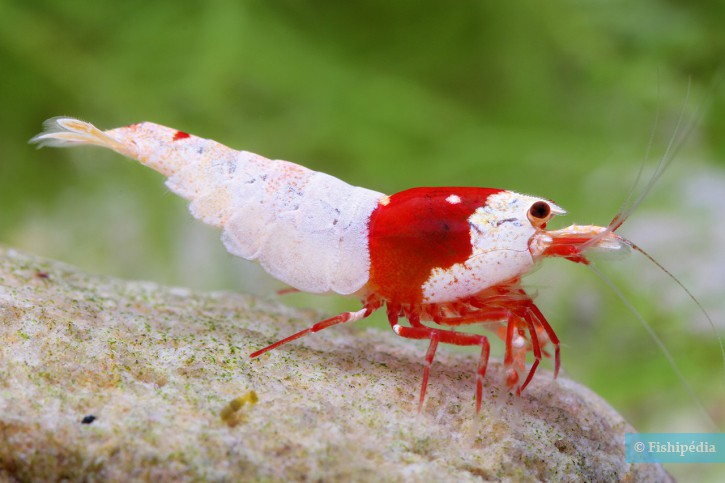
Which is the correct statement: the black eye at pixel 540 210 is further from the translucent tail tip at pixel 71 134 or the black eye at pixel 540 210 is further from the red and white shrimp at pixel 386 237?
the translucent tail tip at pixel 71 134

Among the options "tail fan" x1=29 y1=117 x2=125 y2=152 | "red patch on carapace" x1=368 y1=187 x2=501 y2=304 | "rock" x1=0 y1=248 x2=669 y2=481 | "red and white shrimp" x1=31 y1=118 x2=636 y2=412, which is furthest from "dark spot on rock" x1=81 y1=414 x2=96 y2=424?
→ "tail fan" x1=29 y1=117 x2=125 y2=152

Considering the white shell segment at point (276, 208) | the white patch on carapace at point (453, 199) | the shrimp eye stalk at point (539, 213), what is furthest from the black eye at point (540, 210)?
the white shell segment at point (276, 208)

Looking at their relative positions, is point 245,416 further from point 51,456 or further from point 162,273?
point 162,273

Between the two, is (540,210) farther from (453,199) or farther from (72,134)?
(72,134)

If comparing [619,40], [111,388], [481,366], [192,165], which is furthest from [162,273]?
[619,40]

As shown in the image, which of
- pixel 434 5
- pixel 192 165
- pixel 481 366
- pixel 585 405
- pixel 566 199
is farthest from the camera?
pixel 434 5

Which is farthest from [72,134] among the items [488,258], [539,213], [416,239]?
[539,213]
